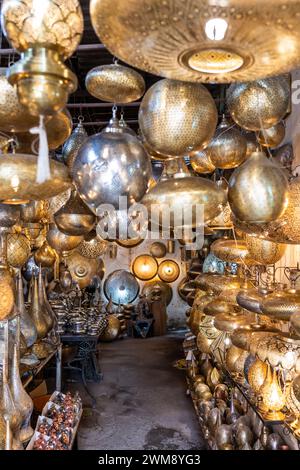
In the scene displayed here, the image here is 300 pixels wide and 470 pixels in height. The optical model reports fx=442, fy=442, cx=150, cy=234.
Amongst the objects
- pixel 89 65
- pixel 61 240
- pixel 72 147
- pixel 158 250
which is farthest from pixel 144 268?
pixel 72 147

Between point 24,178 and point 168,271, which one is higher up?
point 24,178

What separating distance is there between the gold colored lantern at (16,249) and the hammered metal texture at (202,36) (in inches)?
80.8

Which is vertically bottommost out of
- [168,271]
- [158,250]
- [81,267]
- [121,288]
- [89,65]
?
[121,288]

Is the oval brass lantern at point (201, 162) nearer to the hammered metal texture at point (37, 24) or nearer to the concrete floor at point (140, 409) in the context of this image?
the hammered metal texture at point (37, 24)

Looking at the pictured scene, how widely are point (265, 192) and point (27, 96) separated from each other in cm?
77

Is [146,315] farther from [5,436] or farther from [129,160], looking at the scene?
[129,160]

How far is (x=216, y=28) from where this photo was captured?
0.81m

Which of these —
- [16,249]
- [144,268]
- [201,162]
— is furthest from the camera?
[144,268]

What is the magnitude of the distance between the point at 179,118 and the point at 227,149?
0.74 metres

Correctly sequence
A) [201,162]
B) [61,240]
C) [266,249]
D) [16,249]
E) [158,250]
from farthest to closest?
[158,250], [16,249], [61,240], [201,162], [266,249]

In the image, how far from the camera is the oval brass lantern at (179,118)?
51.5 inches

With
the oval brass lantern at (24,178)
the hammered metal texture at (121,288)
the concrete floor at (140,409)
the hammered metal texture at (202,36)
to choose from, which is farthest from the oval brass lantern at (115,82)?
the hammered metal texture at (121,288)

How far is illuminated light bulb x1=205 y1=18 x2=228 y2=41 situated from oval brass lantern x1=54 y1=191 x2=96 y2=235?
3.84 ft

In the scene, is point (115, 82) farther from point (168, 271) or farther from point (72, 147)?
point (168, 271)
